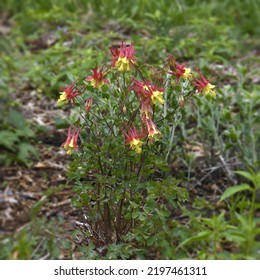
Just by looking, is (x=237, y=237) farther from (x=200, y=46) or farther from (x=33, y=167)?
(x=200, y=46)

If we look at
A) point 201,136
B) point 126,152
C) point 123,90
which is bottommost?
point 201,136

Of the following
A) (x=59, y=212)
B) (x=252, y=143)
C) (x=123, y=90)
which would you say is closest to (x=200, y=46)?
(x=252, y=143)

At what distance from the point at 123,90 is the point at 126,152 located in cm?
28

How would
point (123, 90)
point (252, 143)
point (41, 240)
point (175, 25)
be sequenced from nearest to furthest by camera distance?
point (123, 90)
point (41, 240)
point (252, 143)
point (175, 25)

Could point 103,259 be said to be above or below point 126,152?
below

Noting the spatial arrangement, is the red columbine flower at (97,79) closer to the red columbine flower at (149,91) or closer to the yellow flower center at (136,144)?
the red columbine flower at (149,91)

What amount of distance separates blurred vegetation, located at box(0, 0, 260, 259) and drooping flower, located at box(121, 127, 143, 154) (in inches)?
18.8

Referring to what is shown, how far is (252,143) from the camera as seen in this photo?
12.5 feet

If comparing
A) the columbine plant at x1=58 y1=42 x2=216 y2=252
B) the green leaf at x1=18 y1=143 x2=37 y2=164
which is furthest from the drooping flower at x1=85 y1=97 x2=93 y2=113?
the green leaf at x1=18 y1=143 x2=37 y2=164

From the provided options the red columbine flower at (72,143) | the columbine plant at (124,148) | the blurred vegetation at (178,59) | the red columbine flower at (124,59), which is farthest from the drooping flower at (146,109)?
the blurred vegetation at (178,59)

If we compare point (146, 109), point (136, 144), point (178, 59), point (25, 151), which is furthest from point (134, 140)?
point (178, 59)

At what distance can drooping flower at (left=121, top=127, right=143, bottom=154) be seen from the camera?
260 centimetres

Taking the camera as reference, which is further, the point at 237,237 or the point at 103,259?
the point at 103,259

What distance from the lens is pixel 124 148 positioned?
9.07ft
